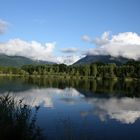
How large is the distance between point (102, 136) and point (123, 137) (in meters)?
1.61

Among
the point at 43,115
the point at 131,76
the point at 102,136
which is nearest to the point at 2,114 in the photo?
the point at 102,136

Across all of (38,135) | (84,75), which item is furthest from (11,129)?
(84,75)

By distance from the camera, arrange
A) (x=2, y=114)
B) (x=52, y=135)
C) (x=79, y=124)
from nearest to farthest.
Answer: (x=2, y=114)
(x=52, y=135)
(x=79, y=124)

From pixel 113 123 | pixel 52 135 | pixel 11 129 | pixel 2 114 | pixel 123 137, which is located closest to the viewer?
pixel 11 129

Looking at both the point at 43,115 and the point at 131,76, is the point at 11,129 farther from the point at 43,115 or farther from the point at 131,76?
the point at 131,76

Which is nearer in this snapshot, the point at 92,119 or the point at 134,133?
the point at 134,133

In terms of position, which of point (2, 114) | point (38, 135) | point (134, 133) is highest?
point (2, 114)

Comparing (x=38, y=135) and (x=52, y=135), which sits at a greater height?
(x=38, y=135)

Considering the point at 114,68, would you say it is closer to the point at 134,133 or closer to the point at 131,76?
the point at 131,76

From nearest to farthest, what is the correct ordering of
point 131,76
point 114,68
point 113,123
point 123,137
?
1. point 123,137
2. point 113,123
3. point 131,76
4. point 114,68

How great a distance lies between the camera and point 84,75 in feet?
648

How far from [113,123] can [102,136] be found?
19.1 ft

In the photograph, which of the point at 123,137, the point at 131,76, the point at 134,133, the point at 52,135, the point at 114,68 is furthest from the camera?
the point at 114,68

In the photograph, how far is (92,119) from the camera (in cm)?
2775
